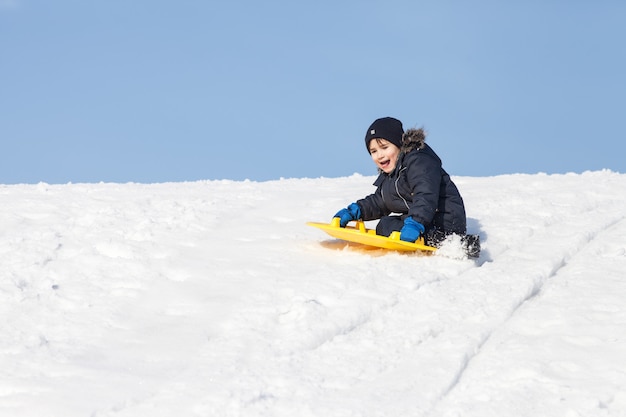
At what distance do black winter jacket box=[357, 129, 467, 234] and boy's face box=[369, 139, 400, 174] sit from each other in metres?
0.07

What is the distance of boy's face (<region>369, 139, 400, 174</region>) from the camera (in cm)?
632

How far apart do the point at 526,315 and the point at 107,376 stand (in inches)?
99.2

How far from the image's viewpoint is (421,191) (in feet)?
19.6

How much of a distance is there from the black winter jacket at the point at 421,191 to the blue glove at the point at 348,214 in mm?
199

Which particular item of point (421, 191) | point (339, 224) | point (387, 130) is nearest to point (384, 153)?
point (387, 130)

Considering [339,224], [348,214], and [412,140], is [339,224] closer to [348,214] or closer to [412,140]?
[348,214]

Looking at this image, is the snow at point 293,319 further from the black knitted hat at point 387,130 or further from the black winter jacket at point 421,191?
the black knitted hat at point 387,130

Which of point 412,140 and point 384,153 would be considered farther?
point 384,153

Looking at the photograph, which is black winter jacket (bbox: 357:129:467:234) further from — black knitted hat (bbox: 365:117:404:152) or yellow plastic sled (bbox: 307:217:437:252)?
yellow plastic sled (bbox: 307:217:437:252)

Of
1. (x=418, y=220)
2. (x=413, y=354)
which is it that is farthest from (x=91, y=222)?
(x=413, y=354)

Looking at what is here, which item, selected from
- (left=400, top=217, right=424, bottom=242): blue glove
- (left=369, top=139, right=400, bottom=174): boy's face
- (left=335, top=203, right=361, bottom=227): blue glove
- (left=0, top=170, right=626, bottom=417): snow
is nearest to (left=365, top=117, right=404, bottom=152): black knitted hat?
(left=369, top=139, right=400, bottom=174): boy's face

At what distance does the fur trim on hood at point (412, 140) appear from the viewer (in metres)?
6.23

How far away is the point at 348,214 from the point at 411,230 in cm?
91

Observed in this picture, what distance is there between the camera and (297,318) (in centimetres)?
443
